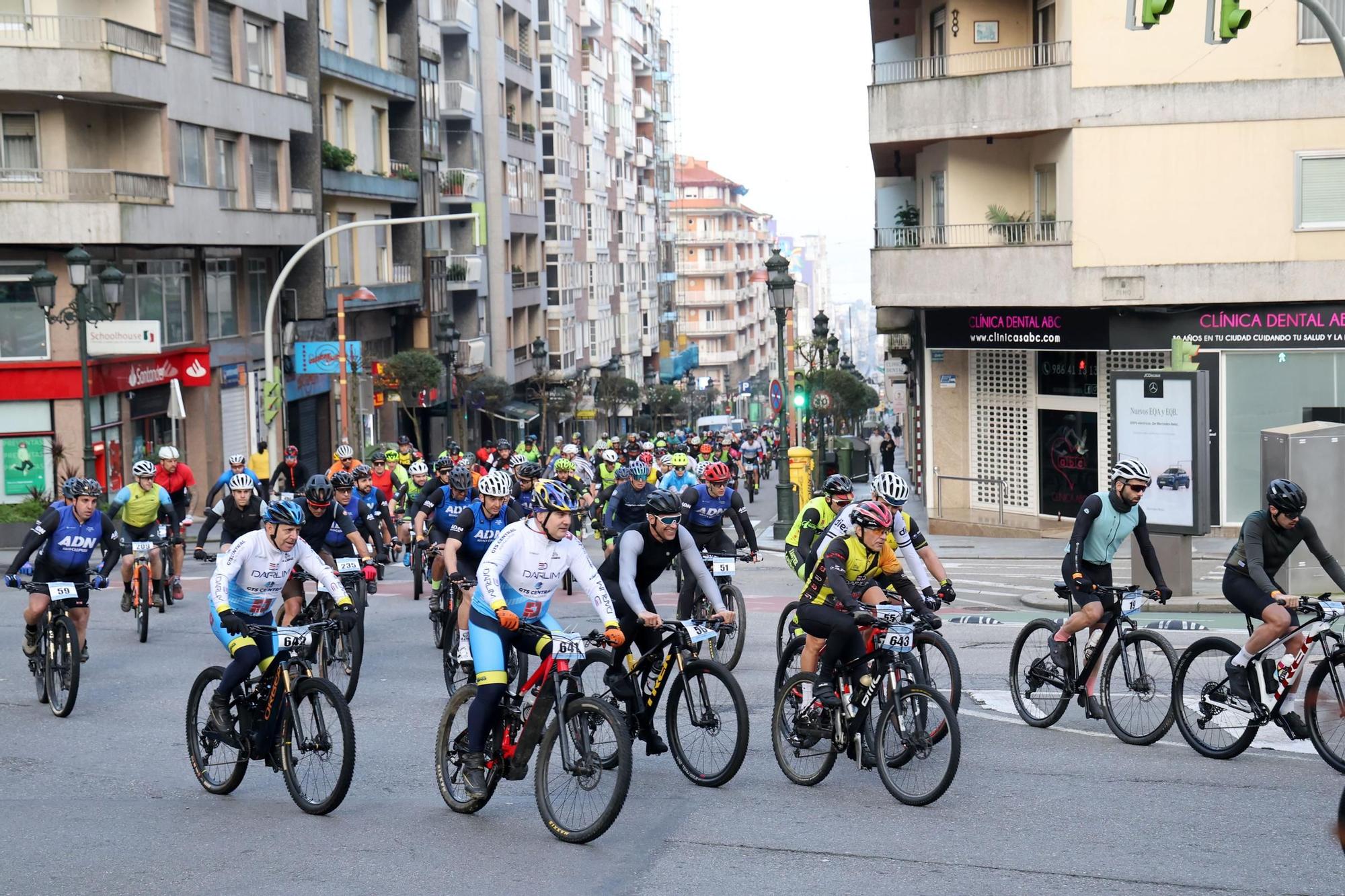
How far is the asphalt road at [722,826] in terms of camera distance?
27.0 feet

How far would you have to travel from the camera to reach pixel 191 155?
123ft

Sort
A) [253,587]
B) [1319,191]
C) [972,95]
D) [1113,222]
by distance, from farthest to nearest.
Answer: [972,95], [1113,222], [1319,191], [253,587]

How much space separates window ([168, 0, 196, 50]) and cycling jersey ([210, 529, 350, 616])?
2835 centimetres

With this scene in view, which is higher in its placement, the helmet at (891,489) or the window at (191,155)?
the window at (191,155)

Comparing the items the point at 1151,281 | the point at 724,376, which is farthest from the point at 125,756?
the point at 724,376

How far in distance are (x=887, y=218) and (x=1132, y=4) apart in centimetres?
3408

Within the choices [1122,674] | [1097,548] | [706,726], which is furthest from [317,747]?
[1097,548]

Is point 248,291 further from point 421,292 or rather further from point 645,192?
point 645,192

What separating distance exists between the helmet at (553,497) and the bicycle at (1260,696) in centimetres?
415

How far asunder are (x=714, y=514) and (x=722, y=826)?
6.70m

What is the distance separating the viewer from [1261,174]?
29.5 meters

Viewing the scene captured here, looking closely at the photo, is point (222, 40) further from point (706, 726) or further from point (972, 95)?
point (706, 726)

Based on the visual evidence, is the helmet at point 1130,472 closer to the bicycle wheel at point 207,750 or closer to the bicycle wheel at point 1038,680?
the bicycle wheel at point 1038,680

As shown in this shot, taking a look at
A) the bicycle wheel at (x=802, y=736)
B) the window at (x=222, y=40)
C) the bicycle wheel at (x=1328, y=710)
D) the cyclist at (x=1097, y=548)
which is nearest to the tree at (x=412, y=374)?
the window at (x=222, y=40)
